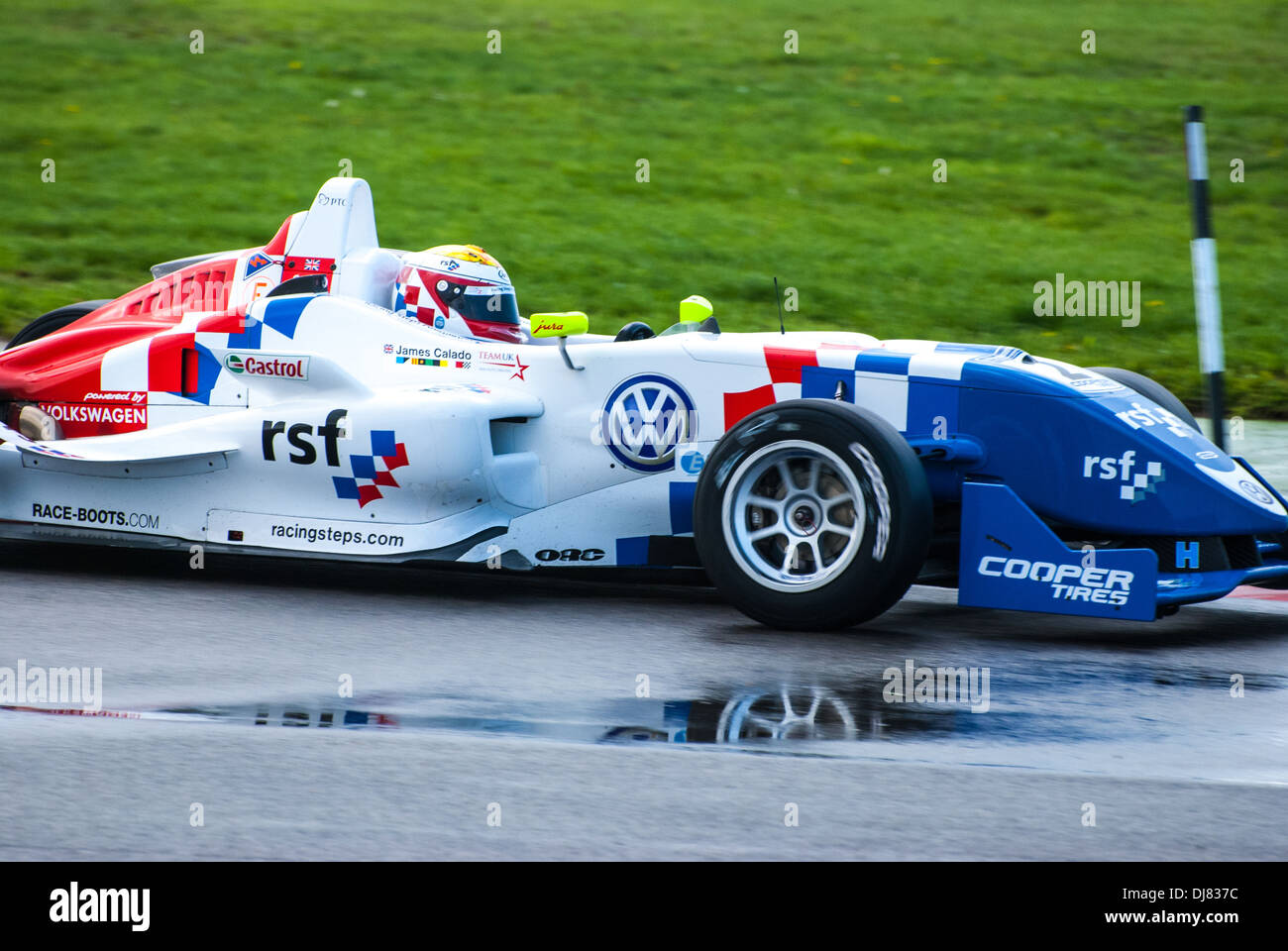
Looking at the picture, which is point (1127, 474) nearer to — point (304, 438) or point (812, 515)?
point (812, 515)

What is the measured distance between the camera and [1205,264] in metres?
8.35

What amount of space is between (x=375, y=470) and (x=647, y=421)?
3.60ft

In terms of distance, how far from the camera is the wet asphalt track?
14.3 ft

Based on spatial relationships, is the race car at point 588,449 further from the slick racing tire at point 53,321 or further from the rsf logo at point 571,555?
the slick racing tire at point 53,321

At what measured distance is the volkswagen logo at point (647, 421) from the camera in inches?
283

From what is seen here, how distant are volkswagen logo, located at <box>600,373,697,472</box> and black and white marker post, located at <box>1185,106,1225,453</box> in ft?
8.48

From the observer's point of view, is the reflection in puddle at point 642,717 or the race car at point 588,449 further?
the race car at point 588,449

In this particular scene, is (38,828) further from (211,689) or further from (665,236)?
(665,236)

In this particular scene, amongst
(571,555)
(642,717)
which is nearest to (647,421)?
(571,555)

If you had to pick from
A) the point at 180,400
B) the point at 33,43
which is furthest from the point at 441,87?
the point at 180,400

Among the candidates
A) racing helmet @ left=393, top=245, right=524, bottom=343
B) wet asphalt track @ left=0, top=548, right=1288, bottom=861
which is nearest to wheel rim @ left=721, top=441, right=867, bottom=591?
wet asphalt track @ left=0, top=548, right=1288, bottom=861

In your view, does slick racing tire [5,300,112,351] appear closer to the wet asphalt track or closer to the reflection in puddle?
the wet asphalt track

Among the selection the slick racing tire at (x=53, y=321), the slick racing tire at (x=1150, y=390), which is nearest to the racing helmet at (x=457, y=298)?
the slick racing tire at (x=53, y=321)

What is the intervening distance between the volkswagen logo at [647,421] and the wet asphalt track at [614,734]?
60cm
